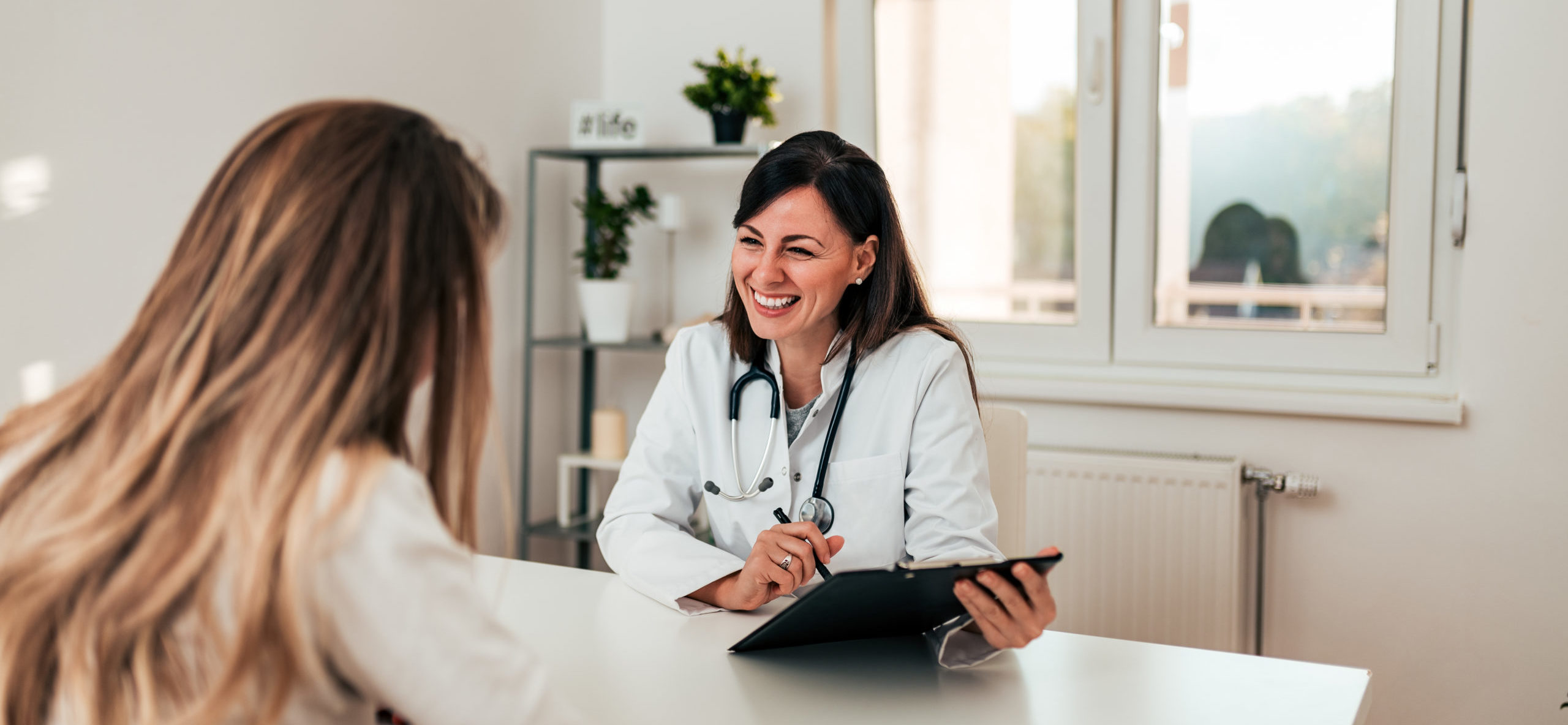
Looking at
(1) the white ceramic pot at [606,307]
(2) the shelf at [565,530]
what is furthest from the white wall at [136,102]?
(2) the shelf at [565,530]

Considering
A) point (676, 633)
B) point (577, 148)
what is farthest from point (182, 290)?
point (577, 148)

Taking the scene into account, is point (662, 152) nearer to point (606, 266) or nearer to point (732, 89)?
point (732, 89)

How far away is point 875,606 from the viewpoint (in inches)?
40.7

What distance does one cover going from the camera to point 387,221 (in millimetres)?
699

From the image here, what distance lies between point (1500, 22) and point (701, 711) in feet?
7.01

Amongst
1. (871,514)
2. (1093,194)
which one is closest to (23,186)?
(871,514)

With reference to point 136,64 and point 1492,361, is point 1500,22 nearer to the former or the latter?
point 1492,361

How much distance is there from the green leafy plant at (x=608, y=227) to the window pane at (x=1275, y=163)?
1314mm

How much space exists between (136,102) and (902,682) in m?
1.80

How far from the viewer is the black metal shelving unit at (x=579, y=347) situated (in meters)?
2.78

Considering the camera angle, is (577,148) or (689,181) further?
(689,181)

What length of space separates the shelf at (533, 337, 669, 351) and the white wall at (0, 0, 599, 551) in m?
0.59

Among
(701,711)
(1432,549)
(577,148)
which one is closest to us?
(701,711)

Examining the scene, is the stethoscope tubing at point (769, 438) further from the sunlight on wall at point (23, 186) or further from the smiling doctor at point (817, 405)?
the sunlight on wall at point (23, 186)
